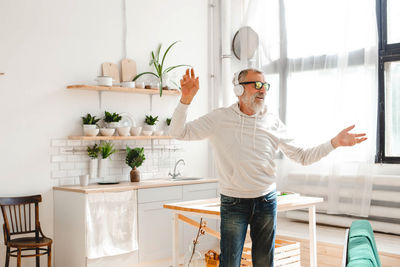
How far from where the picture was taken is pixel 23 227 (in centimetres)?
470

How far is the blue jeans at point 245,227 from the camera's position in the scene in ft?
8.84

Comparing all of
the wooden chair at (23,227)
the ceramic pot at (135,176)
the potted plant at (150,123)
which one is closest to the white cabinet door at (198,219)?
the ceramic pot at (135,176)

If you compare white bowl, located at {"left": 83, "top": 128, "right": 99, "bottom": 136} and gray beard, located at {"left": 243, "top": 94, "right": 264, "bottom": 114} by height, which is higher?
gray beard, located at {"left": 243, "top": 94, "right": 264, "bottom": 114}

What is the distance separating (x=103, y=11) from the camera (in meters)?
5.41

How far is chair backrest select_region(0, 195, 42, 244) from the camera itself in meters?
4.44

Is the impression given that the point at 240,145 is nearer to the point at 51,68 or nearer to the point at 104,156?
the point at 104,156

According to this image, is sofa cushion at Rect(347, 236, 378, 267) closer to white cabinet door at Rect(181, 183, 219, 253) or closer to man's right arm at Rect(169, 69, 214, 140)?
man's right arm at Rect(169, 69, 214, 140)

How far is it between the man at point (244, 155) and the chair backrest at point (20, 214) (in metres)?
2.44

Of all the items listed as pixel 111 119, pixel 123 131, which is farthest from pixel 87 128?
pixel 123 131

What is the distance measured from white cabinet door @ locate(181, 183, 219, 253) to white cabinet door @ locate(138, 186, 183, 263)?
0.23 metres

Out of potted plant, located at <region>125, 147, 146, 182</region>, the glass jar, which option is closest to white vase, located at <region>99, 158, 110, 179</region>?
potted plant, located at <region>125, 147, 146, 182</region>

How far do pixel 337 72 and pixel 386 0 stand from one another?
95 centimetres

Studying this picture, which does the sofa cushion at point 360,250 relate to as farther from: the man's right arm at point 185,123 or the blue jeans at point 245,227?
the man's right arm at point 185,123

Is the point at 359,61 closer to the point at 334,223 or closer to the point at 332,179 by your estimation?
the point at 332,179
